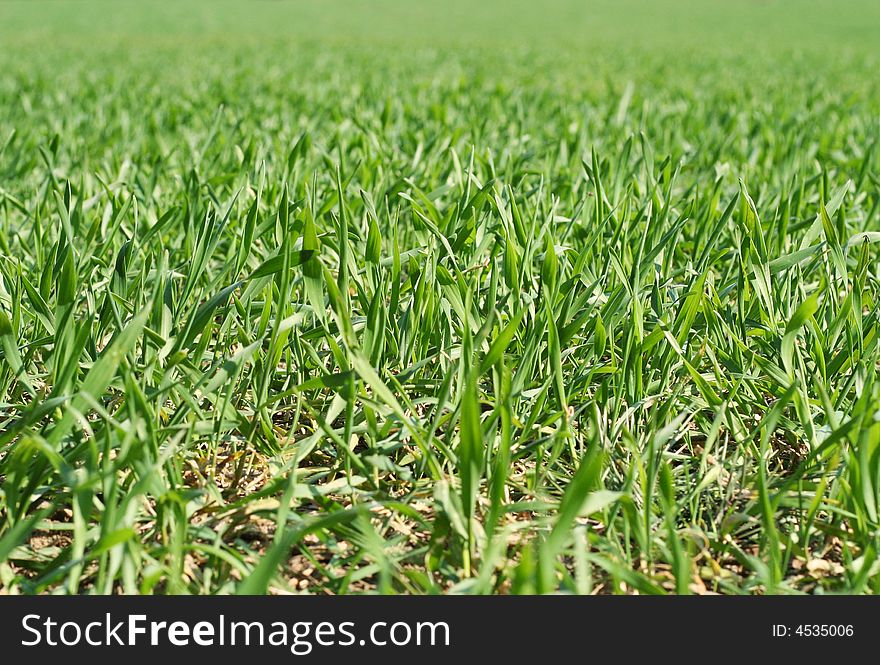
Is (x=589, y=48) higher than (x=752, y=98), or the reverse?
(x=589, y=48)

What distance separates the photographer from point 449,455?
1359mm

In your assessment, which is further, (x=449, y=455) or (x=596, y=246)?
(x=596, y=246)

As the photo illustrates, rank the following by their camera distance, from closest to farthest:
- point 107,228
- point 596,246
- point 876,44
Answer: point 596,246 < point 107,228 < point 876,44

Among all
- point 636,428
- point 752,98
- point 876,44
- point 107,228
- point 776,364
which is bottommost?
point 636,428

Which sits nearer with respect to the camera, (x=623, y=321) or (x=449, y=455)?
(x=449, y=455)

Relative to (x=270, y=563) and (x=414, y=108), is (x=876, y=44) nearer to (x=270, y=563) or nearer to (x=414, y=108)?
(x=414, y=108)

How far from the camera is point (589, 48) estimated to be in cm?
1684

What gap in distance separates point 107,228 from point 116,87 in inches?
217

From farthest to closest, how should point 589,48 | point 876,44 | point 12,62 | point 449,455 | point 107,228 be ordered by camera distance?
1. point 876,44
2. point 589,48
3. point 12,62
4. point 107,228
5. point 449,455

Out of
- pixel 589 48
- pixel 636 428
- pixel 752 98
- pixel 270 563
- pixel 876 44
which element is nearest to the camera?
pixel 270 563

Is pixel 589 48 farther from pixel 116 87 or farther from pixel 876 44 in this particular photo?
pixel 116 87

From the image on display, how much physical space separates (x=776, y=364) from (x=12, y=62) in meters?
12.3

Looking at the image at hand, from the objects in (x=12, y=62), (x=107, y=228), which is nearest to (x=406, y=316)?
(x=107, y=228)
